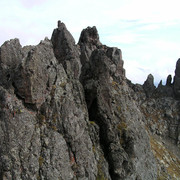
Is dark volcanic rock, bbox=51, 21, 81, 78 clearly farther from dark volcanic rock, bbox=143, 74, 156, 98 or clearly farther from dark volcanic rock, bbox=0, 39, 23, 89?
dark volcanic rock, bbox=143, 74, 156, 98

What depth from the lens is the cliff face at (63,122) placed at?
74.2 feet

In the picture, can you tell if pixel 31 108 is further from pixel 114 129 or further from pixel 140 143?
pixel 140 143

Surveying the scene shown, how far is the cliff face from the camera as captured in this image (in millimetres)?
22625

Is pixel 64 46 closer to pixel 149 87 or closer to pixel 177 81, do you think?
pixel 149 87

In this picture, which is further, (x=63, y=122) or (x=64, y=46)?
(x=64, y=46)

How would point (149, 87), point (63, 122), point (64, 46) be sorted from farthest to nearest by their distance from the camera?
point (149, 87), point (64, 46), point (63, 122)

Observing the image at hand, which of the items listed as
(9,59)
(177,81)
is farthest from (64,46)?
(177,81)

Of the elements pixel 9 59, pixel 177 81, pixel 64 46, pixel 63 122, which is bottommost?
pixel 63 122

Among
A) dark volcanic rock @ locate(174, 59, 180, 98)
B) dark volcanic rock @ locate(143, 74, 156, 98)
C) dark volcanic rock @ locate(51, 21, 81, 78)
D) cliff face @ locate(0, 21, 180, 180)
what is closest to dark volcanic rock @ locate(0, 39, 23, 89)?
cliff face @ locate(0, 21, 180, 180)

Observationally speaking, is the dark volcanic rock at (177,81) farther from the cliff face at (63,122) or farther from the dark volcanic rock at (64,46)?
the dark volcanic rock at (64,46)

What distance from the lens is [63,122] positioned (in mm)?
25906

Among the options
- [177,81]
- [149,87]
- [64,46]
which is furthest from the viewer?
[149,87]

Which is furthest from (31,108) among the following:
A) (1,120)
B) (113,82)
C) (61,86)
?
(113,82)

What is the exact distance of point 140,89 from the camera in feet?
362
